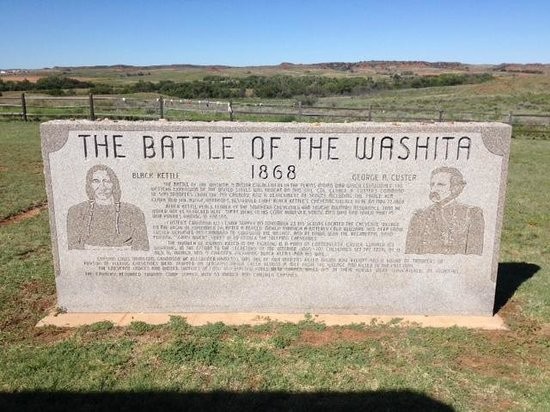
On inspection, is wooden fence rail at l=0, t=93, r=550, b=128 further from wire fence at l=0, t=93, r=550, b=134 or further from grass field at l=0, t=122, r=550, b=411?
grass field at l=0, t=122, r=550, b=411

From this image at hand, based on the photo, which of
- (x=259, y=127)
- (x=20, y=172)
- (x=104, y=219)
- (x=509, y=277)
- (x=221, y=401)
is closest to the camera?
(x=221, y=401)

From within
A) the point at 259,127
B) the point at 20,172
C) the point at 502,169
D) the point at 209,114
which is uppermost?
the point at 259,127

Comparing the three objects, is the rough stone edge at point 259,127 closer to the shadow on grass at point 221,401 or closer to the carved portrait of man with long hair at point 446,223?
the carved portrait of man with long hair at point 446,223

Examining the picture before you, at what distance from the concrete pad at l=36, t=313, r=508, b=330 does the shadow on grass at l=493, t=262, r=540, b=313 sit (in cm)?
44

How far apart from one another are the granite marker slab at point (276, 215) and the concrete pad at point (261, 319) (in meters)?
0.08

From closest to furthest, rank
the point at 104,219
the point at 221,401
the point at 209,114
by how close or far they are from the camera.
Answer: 1. the point at 221,401
2. the point at 104,219
3. the point at 209,114

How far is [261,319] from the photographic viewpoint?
511cm

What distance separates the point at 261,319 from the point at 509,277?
320 cm

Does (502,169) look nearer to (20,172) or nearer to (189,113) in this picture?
(20,172)

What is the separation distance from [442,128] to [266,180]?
5.60 ft

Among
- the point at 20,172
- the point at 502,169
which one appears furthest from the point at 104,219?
the point at 20,172

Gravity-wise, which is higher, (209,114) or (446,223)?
(209,114)

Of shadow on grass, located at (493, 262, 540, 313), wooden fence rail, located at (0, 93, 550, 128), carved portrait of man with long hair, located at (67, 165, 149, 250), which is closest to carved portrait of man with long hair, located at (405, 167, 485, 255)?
shadow on grass, located at (493, 262, 540, 313)

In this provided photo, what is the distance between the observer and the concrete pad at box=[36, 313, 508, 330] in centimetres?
502
